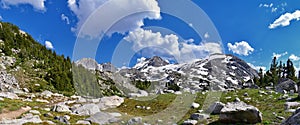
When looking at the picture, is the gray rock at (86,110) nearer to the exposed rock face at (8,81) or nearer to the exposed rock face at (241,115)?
the exposed rock face at (241,115)

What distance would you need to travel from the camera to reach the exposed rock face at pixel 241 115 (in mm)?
22344

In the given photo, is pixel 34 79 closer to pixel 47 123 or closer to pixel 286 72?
pixel 47 123

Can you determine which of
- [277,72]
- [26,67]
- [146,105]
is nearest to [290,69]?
[277,72]

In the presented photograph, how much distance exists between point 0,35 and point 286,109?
330 ft

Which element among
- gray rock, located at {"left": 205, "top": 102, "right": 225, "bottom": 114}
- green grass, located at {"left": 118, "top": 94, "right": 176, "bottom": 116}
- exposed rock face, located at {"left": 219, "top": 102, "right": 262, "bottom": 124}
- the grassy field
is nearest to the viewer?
exposed rock face, located at {"left": 219, "top": 102, "right": 262, "bottom": 124}

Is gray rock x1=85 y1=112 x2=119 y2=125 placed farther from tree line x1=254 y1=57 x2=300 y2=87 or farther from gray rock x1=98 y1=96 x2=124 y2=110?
tree line x1=254 y1=57 x2=300 y2=87

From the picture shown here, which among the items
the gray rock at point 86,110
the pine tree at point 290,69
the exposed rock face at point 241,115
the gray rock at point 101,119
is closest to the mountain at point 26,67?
the gray rock at point 86,110

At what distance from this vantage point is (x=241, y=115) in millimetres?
22672

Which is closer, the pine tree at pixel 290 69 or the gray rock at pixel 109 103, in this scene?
the gray rock at pixel 109 103

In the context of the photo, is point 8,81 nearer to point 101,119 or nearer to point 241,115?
point 101,119

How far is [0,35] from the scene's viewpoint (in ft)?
325

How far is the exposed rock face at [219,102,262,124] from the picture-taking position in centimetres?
2234

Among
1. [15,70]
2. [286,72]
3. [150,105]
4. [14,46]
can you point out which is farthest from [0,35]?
[286,72]

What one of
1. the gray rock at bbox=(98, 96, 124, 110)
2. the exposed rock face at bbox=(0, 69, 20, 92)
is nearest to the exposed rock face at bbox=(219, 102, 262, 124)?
the gray rock at bbox=(98, 96, 124, 110)
